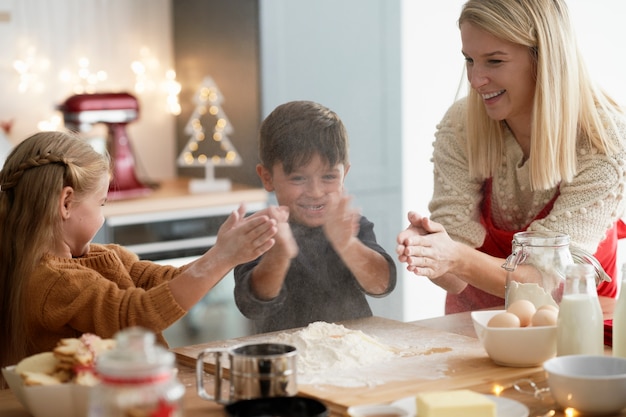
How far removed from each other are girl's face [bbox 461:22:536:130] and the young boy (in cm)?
34

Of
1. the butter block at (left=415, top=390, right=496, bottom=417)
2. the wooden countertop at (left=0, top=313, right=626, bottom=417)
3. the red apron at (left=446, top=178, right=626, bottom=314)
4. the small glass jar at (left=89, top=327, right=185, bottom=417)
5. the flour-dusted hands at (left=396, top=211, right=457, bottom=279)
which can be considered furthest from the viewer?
the red apron at (left=446, top=178, right=626, bottom=314)

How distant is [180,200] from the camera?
10.5 ft

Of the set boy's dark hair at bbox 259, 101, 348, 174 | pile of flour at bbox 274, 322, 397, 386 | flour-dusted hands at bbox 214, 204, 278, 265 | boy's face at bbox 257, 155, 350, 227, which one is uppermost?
boy's dark hair at bbox 259, 101, 348, 174

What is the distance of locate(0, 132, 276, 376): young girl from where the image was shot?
146cm

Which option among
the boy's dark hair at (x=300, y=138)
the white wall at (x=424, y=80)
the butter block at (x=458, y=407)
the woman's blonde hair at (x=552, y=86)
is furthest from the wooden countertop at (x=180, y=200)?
the butter block at (x=458, y=407)

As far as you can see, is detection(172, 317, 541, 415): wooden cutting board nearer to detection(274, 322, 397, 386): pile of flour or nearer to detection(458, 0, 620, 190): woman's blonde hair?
detection(274, 322, 397, 386): pile of flour

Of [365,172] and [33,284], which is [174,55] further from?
[33,284]

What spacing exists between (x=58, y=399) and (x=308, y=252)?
86cm

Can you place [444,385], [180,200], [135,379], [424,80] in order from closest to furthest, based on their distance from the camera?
1. [135,379]
2. [444,385]
3. [180,200]
4. [424,80]

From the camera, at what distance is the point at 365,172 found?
3.27 meters

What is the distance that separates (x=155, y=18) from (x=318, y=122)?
188 centimetres

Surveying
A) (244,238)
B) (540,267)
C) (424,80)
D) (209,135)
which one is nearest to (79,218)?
(244,238)

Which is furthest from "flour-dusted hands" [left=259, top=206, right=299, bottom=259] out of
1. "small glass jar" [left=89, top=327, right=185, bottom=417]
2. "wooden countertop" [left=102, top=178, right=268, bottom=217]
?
"wooden countertop" [left=102, top=178, right=268, bottom=217]

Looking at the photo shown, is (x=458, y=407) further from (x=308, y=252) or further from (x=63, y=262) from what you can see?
(x=308, y=252)
